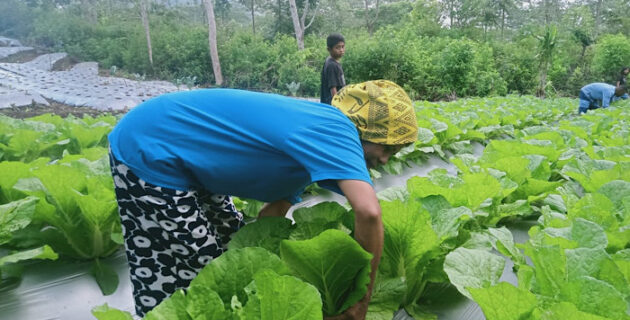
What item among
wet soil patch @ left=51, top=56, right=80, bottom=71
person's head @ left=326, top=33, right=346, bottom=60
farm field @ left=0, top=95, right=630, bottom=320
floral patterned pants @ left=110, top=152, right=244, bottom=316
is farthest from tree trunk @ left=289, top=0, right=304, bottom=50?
floral patterned pants @ left=110, top=152, right=244, bottom=316

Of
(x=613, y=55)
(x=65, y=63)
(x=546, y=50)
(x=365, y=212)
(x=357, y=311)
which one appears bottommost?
(x=613, y=55)

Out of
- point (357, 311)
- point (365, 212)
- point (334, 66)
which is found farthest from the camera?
point (334, 66)

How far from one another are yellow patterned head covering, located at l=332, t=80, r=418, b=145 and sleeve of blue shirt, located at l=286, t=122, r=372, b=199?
0.12 m

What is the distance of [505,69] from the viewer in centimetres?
2044

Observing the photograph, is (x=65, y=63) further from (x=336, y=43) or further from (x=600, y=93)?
(x=600, y=93)

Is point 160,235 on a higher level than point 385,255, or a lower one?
higher

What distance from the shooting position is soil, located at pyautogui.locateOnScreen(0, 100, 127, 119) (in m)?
8.02

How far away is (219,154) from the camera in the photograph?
126 centimetres

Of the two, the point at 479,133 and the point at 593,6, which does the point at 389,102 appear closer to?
the point at 479,133

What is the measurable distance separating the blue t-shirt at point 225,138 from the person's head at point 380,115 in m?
0.09

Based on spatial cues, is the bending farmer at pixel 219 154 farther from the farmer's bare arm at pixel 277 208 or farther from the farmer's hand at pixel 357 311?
the farmer's bare arm at pixel 277 208

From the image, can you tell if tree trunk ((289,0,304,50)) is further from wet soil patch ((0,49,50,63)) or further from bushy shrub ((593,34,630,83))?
bushy shrub ((593,34,630,83))

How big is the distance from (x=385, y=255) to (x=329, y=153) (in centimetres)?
53

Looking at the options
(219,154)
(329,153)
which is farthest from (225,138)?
(329,153)
